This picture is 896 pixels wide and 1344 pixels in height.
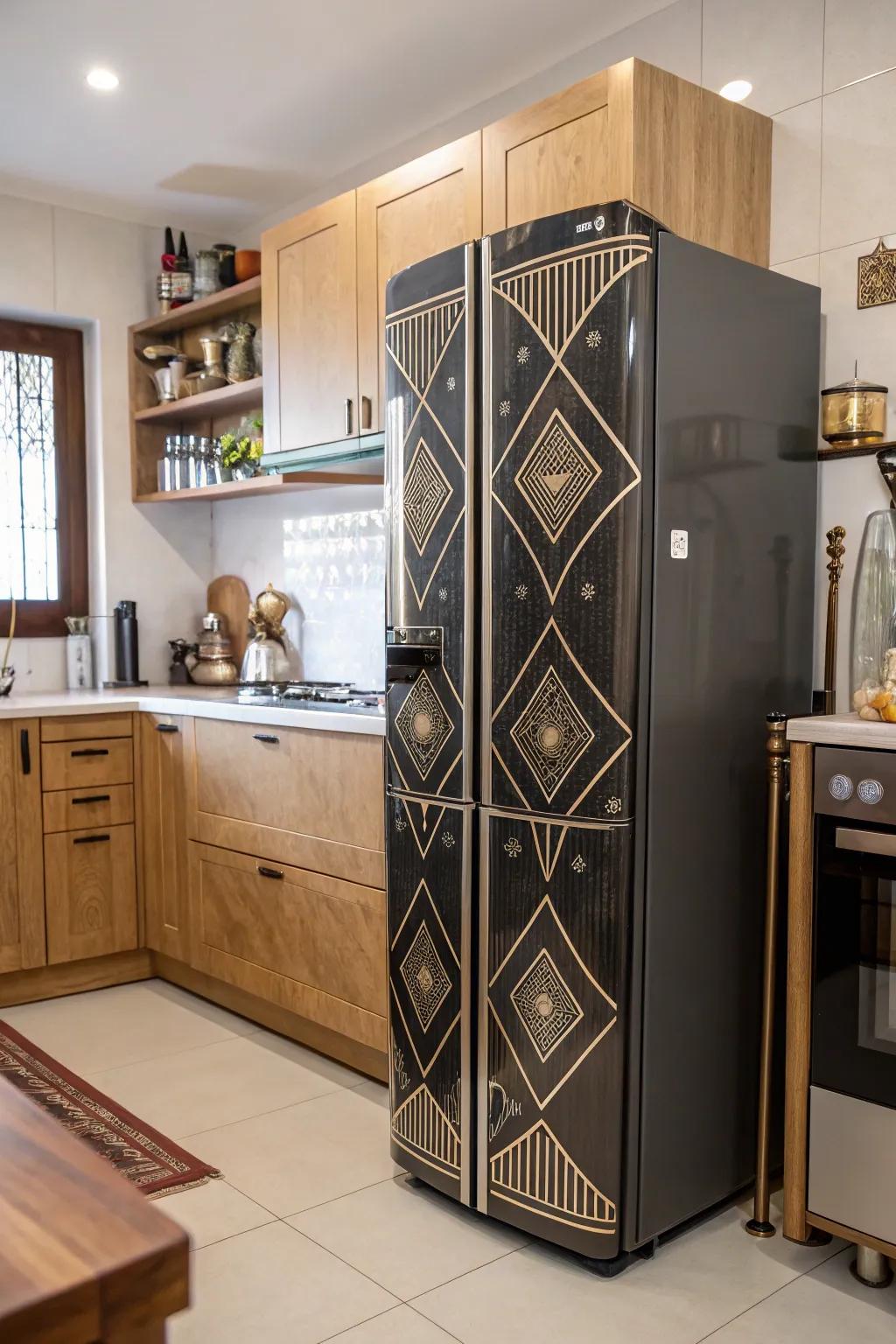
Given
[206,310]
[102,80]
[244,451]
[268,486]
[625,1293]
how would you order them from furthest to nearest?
[206,310], [244,451], [268,486], [102,80], [625,1293]

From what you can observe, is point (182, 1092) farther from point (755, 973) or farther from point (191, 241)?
point (191, 241)

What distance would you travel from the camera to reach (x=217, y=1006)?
A: 340cm

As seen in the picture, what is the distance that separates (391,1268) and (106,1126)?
860 mm

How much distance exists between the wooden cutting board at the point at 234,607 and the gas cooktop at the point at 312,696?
52 cm

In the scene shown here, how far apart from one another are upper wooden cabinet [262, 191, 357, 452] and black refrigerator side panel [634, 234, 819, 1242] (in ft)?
4.24

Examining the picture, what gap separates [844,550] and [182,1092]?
6.63ft

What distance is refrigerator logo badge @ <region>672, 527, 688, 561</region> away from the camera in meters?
1.94

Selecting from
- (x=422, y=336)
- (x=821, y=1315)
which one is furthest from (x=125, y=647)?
(x=821, y=1315)

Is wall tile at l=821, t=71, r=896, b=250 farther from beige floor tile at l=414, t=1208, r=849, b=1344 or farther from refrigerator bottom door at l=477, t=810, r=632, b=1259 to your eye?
beige floor tile at l=414, t=1208, r=849, b=1344

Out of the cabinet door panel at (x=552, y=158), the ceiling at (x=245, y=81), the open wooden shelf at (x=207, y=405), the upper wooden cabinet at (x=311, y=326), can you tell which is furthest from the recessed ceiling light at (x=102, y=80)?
the cabinet door panel at (x=552, y=158)

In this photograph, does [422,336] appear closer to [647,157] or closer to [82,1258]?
[647,157]

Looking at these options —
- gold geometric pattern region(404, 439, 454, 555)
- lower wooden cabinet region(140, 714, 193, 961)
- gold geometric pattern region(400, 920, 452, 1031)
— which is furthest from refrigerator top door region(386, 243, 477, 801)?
lower wooden cabinet region(140, 714, 193, 961)

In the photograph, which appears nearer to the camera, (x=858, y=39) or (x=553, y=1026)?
(x=553, y=1026)

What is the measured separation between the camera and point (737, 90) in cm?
247
